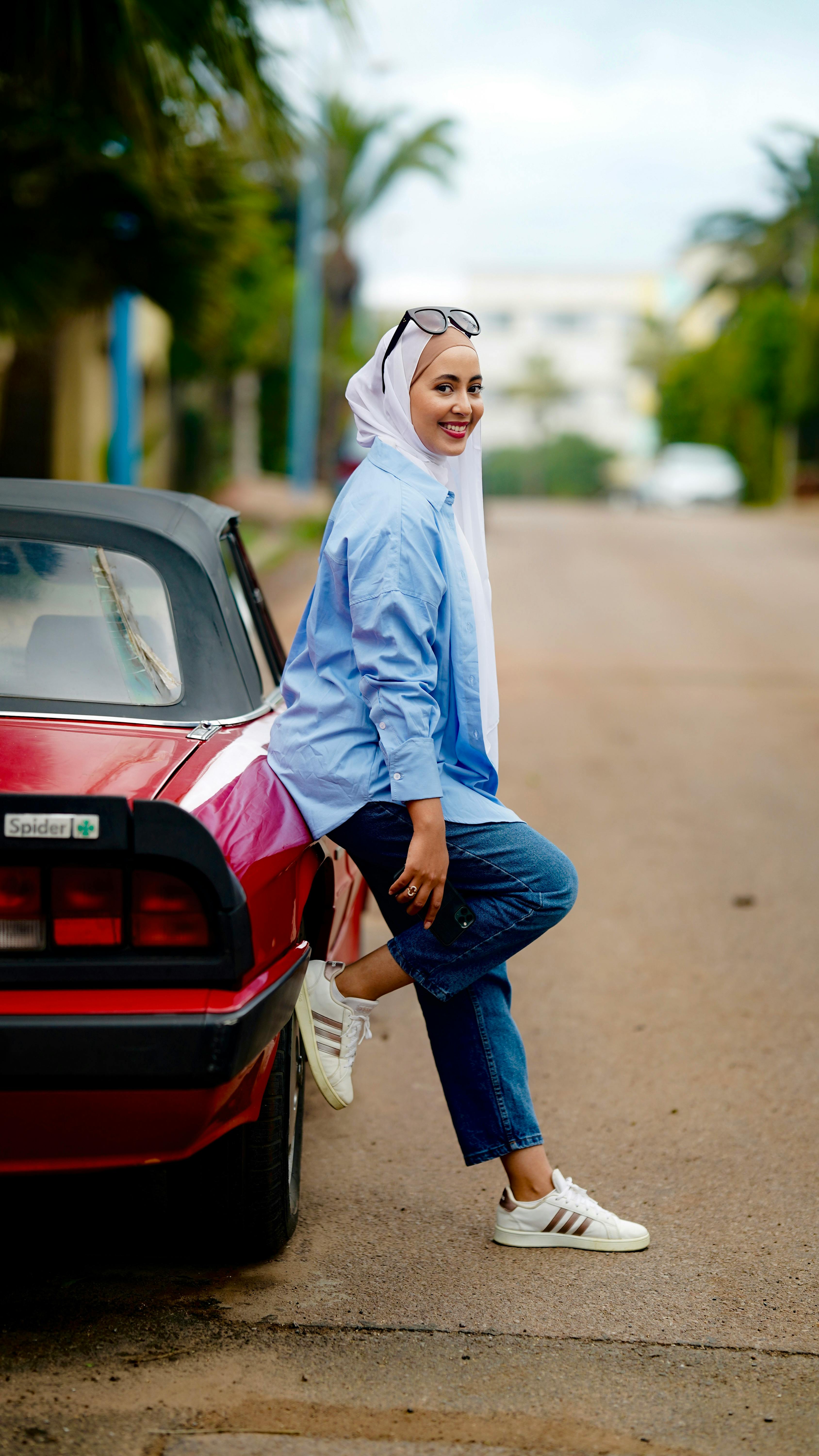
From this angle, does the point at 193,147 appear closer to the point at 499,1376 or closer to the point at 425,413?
the point at 425,413

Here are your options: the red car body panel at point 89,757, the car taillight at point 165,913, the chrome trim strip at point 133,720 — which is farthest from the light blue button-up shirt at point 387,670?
the car taillight at point 165,913

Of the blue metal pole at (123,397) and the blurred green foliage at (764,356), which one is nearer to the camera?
the blue metal pole at (123,397)

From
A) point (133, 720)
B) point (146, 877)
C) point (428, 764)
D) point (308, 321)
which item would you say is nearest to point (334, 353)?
point (308, 321)

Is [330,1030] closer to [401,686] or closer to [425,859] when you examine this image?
[425,859]

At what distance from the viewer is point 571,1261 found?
3.24 meters

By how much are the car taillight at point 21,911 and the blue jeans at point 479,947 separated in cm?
70

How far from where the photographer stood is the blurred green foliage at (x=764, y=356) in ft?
117

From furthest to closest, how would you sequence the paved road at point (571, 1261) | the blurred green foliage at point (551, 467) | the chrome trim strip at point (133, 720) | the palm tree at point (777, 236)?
the blurred green foliage at point (551, 467) < the palm tree at point (777, 236) < the chrome trim strip at point (133, 720) < the paved road at point (571, 1261)

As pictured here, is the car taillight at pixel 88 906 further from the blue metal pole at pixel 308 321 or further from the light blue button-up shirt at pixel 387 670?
the blue metal pole at pixel 308 321

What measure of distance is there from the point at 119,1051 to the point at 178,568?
1265 millimetres

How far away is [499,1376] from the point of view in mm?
2697

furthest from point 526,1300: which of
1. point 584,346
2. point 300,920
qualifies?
point 584,346

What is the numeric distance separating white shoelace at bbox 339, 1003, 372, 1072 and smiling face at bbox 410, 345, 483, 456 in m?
1.19

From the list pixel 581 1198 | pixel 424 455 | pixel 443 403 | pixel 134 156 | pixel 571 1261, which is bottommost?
pixel 571 1261
